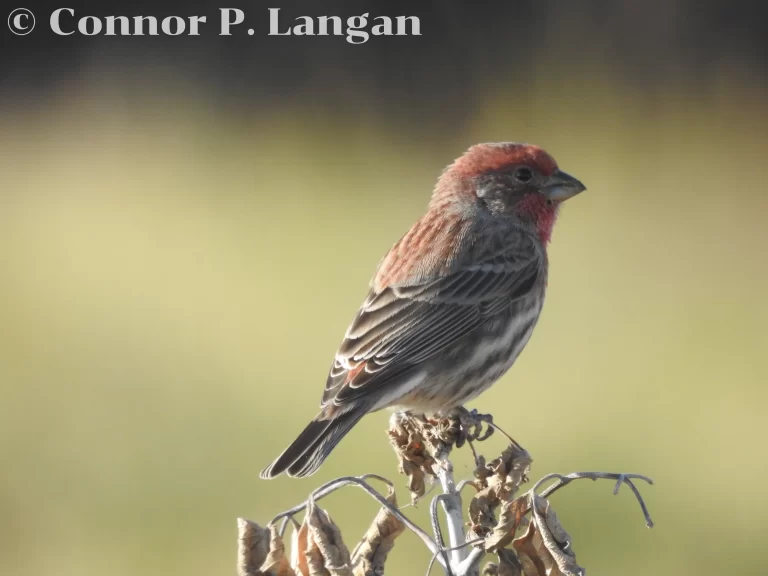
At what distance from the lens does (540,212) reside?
4.29m

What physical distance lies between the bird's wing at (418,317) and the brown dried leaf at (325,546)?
1.04 m

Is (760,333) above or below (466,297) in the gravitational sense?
below

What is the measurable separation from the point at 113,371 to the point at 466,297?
3.38 meters

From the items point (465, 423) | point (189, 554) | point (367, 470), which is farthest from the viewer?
point (367, 470)

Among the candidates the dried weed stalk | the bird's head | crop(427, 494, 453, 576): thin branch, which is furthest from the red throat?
crop(427, 494, 453, 576): thin branch

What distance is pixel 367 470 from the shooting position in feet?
18.9

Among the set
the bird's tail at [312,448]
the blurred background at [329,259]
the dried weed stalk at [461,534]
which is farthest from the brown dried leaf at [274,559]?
the blurred background at [329,259]

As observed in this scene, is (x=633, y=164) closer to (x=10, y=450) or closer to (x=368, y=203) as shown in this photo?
(x=368, y=203)

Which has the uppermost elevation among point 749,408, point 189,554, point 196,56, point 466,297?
point 196,56

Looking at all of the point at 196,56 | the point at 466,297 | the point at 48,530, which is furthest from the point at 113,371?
the point at 466,297

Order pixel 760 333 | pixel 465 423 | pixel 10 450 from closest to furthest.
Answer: pixel 465 423, pixel 10 450, pixel 760 333

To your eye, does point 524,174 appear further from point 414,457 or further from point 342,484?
point 342,484

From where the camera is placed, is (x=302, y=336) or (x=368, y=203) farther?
(x=368, y=203)

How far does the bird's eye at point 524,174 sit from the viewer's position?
4230mm
